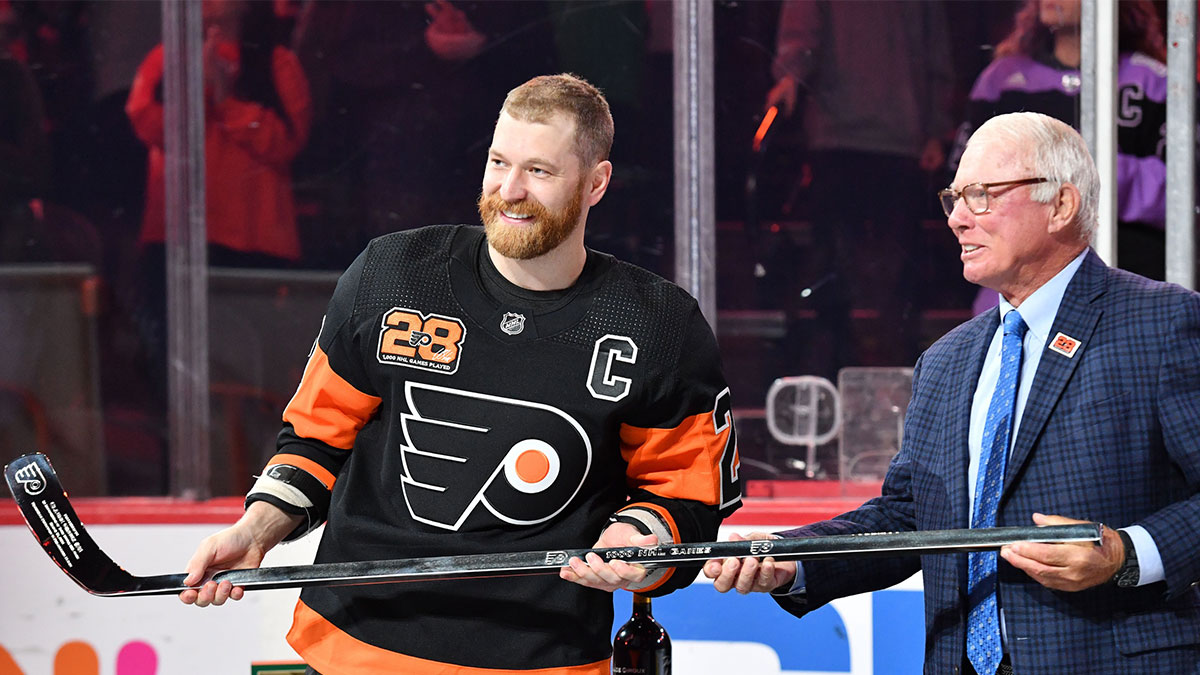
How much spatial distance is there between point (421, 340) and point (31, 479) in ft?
2.09

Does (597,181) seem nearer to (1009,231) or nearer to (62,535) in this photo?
(1009,231)

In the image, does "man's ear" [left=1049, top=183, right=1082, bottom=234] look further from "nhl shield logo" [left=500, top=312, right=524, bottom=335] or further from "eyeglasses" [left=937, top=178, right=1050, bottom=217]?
"nhl shield logo" [left=500, top=312, right=524, bottom=335]

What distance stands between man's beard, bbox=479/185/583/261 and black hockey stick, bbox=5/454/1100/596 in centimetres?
47

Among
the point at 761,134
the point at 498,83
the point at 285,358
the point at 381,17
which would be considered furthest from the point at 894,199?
the point at 285,358

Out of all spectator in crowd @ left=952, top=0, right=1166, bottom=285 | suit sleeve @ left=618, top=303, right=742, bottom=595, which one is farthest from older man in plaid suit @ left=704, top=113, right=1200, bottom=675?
spectator in crowd @ left=952, top=0, right=1166, bottom=285

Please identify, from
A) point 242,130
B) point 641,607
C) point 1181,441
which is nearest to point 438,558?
point 641,607

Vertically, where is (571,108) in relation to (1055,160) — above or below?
above

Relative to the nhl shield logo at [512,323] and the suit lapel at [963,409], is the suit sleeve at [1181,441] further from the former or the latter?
the nhl shield logo at [512,323]

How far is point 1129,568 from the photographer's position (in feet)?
5.84

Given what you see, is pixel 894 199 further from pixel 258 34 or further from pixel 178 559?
pixel 178 559

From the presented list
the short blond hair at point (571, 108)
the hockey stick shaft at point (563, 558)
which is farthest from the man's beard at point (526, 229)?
the hockey stick shaft at point (563, 558)

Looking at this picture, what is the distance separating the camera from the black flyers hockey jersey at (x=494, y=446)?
200 centimetres

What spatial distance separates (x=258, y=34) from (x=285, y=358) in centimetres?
94

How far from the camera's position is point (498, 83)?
370 centimetres
